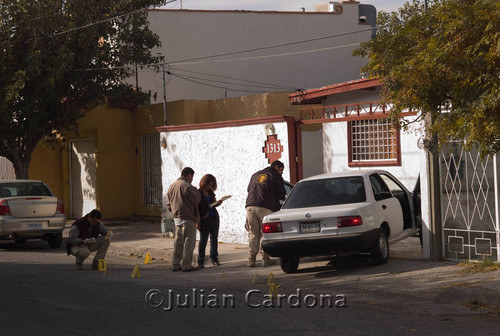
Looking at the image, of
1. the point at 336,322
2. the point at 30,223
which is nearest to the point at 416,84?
the point at 336,322

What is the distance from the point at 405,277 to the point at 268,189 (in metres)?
3.14

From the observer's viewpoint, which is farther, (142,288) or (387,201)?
(387,201)

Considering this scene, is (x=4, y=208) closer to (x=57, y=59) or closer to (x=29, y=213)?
(x=29, y=213)

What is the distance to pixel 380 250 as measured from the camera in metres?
12.1

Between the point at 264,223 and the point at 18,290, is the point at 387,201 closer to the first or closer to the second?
the point at 264,223

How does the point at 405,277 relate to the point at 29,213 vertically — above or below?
below

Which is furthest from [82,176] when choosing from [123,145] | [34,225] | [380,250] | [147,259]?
[380,250]

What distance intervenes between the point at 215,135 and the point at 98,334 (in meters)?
10.0

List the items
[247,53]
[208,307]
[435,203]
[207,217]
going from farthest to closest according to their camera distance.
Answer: [247,53]
[207,217]
[435,203]
[208,307]

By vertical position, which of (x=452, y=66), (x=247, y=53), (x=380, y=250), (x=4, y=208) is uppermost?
(x=247, y=53)

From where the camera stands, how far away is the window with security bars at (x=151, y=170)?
23.5 metres

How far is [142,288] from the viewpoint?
10977 millimetres

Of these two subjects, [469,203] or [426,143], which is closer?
[469,203]

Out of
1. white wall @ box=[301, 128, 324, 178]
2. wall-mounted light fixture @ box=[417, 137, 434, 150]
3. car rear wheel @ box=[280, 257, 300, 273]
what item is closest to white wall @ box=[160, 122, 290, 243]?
white wall @ box=[301, 128, 324, 178]
